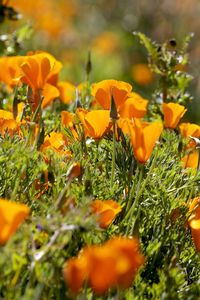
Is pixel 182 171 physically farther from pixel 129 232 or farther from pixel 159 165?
pixel 129 232

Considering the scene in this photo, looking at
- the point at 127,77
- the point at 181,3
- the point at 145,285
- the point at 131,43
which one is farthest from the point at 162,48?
the point at 181,3

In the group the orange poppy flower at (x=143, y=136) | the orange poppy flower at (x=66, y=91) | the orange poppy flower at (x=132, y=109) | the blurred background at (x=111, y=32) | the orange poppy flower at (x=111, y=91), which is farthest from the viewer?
the blurred background at (x=111, y=32)

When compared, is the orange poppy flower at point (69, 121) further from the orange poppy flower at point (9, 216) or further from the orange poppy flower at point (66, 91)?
the orange poppy flower at point (9, 216)

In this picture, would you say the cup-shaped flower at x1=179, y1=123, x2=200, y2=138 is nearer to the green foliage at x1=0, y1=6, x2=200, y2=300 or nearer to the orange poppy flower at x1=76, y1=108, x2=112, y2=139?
the green foliage at x1=0, y1=6, x2=200, y2=300

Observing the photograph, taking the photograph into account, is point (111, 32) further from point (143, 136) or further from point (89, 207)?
point (89, 207)

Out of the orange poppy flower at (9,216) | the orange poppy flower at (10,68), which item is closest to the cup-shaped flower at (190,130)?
the orange poppy flower at (10,68)

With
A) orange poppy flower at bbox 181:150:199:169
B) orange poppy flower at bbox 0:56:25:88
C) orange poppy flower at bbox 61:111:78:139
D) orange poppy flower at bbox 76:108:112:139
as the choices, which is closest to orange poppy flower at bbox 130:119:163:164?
orange poppy flower at bbox 76:108:112:139
